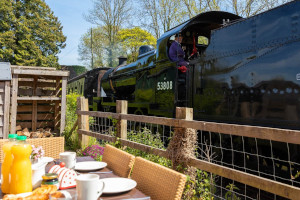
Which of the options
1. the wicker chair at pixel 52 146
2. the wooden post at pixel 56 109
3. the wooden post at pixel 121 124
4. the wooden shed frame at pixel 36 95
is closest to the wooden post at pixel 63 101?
the wooden shed frame at pixel 36 95

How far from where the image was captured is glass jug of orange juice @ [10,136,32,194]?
1.55 metres

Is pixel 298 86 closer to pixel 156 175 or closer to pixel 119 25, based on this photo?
pixel 156 175

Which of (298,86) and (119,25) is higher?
(119,25)

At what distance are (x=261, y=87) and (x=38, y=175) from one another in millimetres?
3026

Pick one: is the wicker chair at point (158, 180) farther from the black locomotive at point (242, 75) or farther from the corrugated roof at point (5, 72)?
the corrugated roof at point (5, 72)

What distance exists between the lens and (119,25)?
27109 millimetres

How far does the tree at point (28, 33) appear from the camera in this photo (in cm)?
2484

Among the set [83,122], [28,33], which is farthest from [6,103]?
[28,33]

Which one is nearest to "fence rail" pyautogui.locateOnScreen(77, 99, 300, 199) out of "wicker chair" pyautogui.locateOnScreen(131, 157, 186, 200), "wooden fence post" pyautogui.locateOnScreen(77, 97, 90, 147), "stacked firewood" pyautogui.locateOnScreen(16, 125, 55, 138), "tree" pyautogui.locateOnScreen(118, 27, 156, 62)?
"wicker chair" pyautogui.locateOnScreen(131, 157, 186, 200)

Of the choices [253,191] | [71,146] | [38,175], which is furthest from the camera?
[71,146]

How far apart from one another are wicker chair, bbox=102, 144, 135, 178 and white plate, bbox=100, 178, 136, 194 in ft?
1.28

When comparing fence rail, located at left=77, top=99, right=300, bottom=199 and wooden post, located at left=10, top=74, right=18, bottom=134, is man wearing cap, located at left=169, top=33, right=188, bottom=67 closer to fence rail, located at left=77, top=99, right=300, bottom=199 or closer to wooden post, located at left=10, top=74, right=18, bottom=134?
fence rail, located at left=77, top=99, right=300, bottom=199

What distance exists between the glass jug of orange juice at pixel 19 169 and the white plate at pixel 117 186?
48 cm

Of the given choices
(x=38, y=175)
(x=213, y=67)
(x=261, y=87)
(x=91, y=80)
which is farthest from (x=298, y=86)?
(x=91, y=80)
